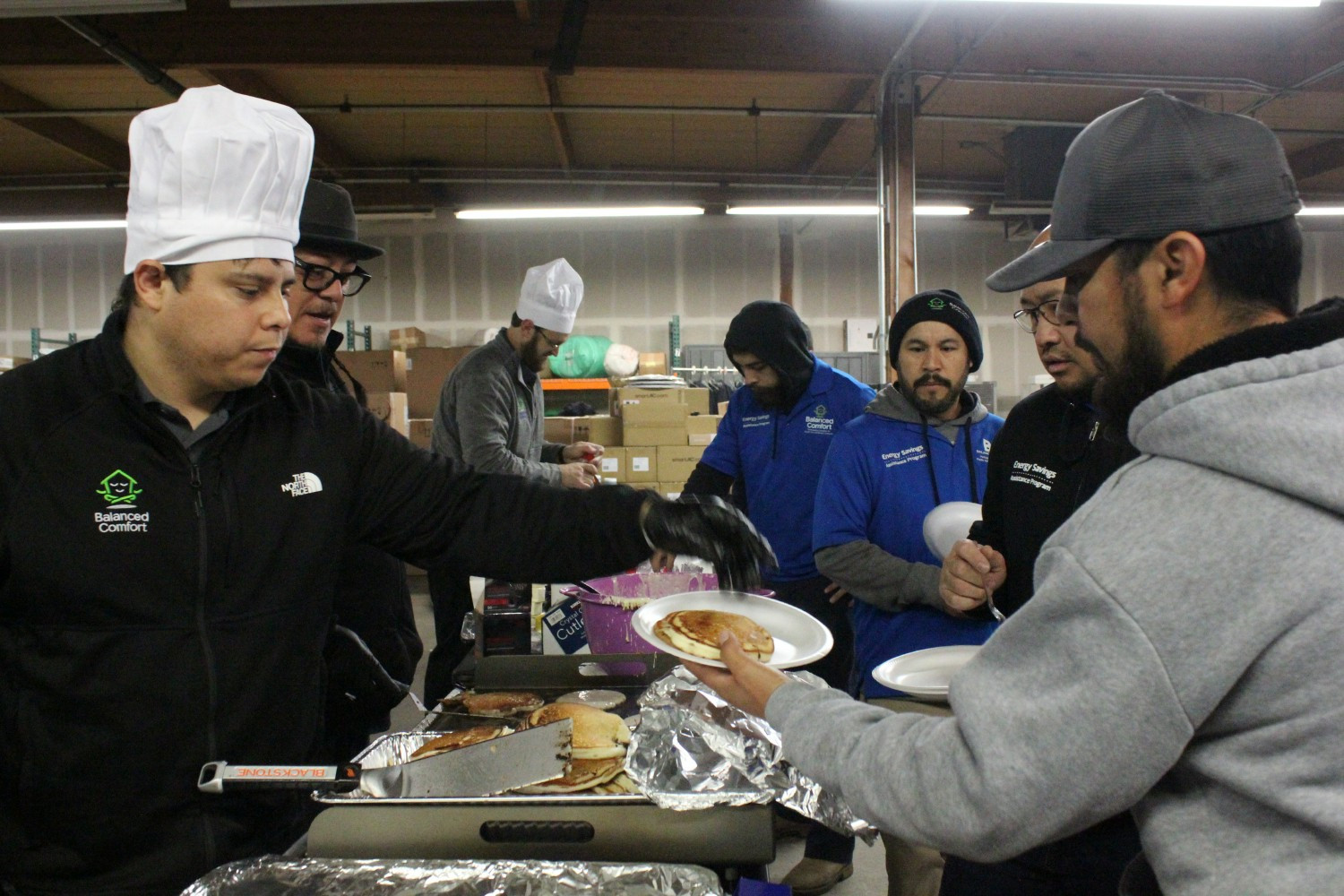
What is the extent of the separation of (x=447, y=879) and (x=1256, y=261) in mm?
1062

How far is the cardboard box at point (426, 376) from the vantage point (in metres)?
7.71

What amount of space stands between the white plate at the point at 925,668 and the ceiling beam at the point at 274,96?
4.13 m

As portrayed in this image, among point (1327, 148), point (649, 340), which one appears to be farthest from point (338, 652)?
point (1327, 148)

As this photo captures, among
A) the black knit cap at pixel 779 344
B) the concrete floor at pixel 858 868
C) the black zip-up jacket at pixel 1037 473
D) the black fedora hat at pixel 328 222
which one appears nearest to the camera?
the black zip-up jacket at pixel 1037 473

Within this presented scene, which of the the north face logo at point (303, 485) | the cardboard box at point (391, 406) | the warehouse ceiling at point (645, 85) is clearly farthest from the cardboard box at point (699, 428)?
the the north face logo at point (303, 485)

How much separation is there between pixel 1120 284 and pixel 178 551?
3.83ft

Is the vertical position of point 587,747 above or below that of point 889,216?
below

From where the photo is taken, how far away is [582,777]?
3.85 ft

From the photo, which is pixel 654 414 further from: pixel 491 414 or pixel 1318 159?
pixel 1318 159

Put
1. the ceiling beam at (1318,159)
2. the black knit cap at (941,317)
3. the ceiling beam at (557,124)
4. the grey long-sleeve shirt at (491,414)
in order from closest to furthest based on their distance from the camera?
the black knit cap at (941,317)
the grey long-sleeve shirt at (491,414)
the ceiling beam at (557,124)
the ceiling beam at (1318,159)

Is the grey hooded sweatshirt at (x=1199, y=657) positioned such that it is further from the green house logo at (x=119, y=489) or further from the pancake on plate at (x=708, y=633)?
the green house logo at (x=119, y=489)

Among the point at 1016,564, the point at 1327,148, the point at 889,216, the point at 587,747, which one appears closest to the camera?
the point at 587,747

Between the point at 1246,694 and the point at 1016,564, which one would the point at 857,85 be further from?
the point at 1246,694

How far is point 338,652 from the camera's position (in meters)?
1.50
